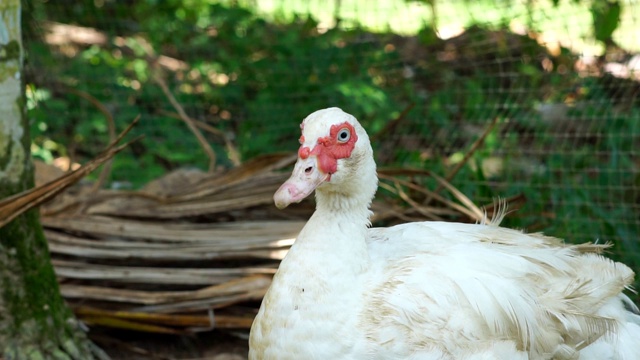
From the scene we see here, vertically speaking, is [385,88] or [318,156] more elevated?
[385,88]

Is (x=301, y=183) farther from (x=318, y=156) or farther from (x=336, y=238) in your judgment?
(x=336, y=238)

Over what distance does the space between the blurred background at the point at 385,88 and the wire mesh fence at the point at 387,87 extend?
0.05ft

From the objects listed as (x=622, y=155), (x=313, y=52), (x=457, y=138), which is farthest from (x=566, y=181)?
(x=313, y=52)

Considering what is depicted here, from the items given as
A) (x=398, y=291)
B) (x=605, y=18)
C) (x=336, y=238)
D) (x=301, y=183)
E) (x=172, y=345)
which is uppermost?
(x=605, y=18)

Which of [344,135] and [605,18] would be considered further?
[605,18]

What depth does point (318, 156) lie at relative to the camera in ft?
8.83

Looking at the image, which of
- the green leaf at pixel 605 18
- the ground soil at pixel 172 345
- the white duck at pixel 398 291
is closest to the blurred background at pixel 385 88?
the green leaf at pixel 605 18

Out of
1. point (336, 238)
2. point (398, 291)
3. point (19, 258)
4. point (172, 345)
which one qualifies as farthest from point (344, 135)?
point (172, 345)

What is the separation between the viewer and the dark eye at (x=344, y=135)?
2.72 metres

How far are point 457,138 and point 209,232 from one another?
2185 mm

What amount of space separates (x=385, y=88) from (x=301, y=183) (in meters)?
3.47

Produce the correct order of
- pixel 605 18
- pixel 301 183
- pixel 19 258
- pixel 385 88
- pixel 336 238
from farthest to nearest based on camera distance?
pixel 385 88 < pixel 605 18 < pixel 19 258 < pixel 336 238 < pixel 301 183

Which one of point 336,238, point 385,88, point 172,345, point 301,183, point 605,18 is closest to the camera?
point 301,183

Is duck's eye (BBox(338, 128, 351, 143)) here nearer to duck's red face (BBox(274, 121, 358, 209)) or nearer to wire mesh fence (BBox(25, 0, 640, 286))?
duck's red face (BBox(274, 121, 358, 209))
